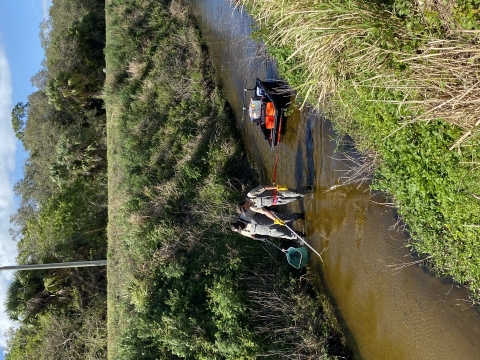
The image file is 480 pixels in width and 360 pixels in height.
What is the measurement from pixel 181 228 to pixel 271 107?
13.5 ft

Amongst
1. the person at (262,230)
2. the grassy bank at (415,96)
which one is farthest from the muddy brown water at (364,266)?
the grassy bank at (415,96)

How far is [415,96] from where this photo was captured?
4.75 metres

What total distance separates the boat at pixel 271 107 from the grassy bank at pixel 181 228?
5.22 ft

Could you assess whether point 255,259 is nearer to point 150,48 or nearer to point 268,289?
point 268,289

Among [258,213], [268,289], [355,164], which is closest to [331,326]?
[268,289]

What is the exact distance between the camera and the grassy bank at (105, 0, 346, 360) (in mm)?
8312

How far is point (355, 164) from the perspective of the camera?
732 cm

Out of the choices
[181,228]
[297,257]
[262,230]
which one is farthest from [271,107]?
[181,228]

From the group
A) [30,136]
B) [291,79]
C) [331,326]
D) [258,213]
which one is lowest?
[331,326]

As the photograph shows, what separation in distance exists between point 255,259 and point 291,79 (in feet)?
14.1

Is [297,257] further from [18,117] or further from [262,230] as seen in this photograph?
[18,117]

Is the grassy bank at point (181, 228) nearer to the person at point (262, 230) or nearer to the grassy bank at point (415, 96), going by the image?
the person at point (262, 230)

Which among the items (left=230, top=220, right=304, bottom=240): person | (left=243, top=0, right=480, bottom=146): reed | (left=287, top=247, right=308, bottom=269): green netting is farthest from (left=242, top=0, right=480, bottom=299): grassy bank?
(left=230, top=220, right=304, bottom=240): person

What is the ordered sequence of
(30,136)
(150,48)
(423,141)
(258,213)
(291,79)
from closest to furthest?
1. (423,141)
2. (291,79)
3. (258,213)
4. (150,48)
5. (30,136)
